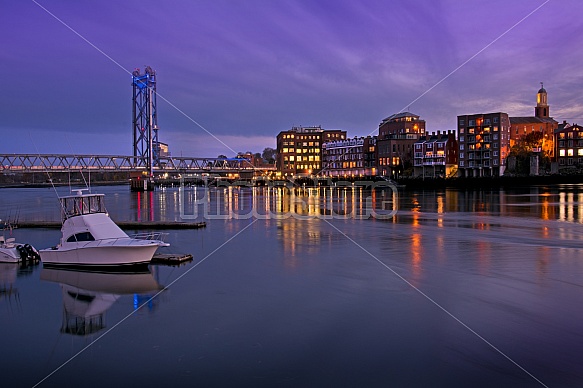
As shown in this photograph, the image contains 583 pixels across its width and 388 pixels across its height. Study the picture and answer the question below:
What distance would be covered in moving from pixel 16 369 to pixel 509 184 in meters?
113

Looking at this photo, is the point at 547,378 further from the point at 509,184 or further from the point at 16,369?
the point at 509,184

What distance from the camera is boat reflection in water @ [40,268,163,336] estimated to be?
13.3m

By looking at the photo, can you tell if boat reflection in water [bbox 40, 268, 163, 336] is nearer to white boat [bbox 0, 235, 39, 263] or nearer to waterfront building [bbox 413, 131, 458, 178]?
white boat [bbox 0, 235, 39, 263]

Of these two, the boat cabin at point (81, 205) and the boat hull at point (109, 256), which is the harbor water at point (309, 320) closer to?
the boat hull at point (109, 256)

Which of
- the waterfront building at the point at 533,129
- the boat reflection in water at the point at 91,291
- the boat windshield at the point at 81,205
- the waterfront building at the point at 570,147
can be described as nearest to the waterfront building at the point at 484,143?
the waterfront building at the point at 533,129

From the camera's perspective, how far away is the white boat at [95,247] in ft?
64.1

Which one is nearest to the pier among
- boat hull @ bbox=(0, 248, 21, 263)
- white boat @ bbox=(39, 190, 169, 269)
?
boat hull @ bbox=(0, 248, 21, 263)

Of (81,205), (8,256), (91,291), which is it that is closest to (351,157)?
(81,205)

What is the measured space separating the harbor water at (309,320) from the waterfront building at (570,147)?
4413 inches

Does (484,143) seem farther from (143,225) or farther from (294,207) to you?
(143,225)

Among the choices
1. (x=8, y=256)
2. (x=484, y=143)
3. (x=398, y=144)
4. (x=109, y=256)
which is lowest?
(x=8, y=256)

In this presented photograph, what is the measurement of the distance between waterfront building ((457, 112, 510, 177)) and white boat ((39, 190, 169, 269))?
11801 centimetres

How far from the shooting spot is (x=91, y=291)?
55.0ft

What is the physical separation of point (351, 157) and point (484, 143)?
179 ft
